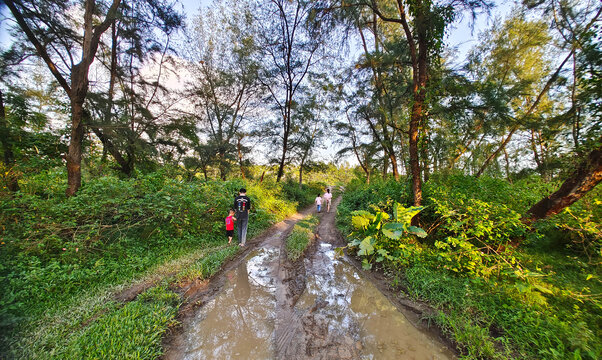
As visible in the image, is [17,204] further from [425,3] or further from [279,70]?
[279,70]

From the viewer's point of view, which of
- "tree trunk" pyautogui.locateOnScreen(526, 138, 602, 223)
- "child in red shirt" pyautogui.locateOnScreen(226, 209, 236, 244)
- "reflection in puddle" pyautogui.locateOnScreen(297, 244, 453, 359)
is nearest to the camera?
"reflection in puddle" pyautogui.locateOnScreen(297, 244, 453, 359)

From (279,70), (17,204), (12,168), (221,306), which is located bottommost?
(221,306)

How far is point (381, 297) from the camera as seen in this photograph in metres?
3.47

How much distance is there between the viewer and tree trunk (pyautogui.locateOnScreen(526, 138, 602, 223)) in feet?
10.9

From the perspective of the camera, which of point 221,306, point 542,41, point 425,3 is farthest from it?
point 542,41

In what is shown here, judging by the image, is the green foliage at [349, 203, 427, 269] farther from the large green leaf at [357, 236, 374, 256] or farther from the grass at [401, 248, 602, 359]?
the grass at [401, 248, 602, 359]

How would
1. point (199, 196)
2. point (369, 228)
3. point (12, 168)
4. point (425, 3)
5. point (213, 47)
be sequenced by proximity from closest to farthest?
point (425, 3) < point (369, 228) < point (12, 168) < point (199, 196) < point (213, 47)

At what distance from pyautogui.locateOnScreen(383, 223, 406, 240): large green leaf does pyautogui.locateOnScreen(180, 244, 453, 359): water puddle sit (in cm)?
113

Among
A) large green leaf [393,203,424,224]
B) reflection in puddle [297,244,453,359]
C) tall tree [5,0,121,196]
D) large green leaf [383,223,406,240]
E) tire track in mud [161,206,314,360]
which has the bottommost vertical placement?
tire track in mud [161,206,314,360]

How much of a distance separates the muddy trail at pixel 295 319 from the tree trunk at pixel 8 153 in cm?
625

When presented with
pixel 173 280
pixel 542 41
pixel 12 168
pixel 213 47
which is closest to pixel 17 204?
pixel 12 168

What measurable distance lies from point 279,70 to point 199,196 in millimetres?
10764

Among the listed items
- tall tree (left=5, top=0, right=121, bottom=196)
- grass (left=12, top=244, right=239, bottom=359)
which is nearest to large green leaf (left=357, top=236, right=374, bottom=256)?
grass (left=12, top=244, right=239, bottom=359)

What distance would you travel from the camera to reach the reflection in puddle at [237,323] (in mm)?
2330
